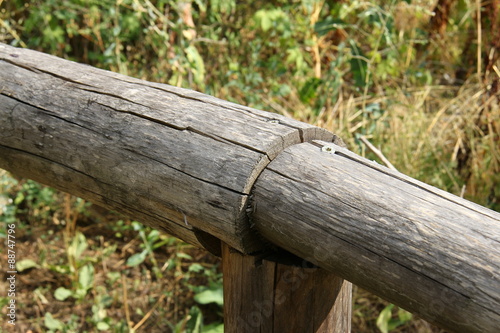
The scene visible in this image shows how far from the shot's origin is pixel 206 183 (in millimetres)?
1237

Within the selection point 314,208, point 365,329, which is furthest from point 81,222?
point 314,208

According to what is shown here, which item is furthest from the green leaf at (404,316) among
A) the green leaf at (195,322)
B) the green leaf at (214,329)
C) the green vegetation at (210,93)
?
the green leaf at (195,322)

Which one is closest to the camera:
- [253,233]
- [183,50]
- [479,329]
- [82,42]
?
[479,329]

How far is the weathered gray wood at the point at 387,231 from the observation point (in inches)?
37.9

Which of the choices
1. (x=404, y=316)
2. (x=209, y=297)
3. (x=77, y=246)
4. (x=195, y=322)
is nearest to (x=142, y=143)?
(x=195, y=322)

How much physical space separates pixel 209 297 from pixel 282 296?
5.15ft

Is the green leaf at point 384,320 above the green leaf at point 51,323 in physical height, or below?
above

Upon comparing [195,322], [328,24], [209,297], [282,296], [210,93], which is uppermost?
[328,24]

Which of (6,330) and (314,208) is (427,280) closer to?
(314,208)

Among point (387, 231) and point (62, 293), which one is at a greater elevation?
point (387, 231)

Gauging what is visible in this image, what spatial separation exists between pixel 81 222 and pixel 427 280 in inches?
120

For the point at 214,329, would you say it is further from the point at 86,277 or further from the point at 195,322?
the point at 86,277

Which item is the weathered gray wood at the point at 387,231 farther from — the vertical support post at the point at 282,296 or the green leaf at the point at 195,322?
the green leaf at the point at 195,322

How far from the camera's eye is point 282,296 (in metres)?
1.34
